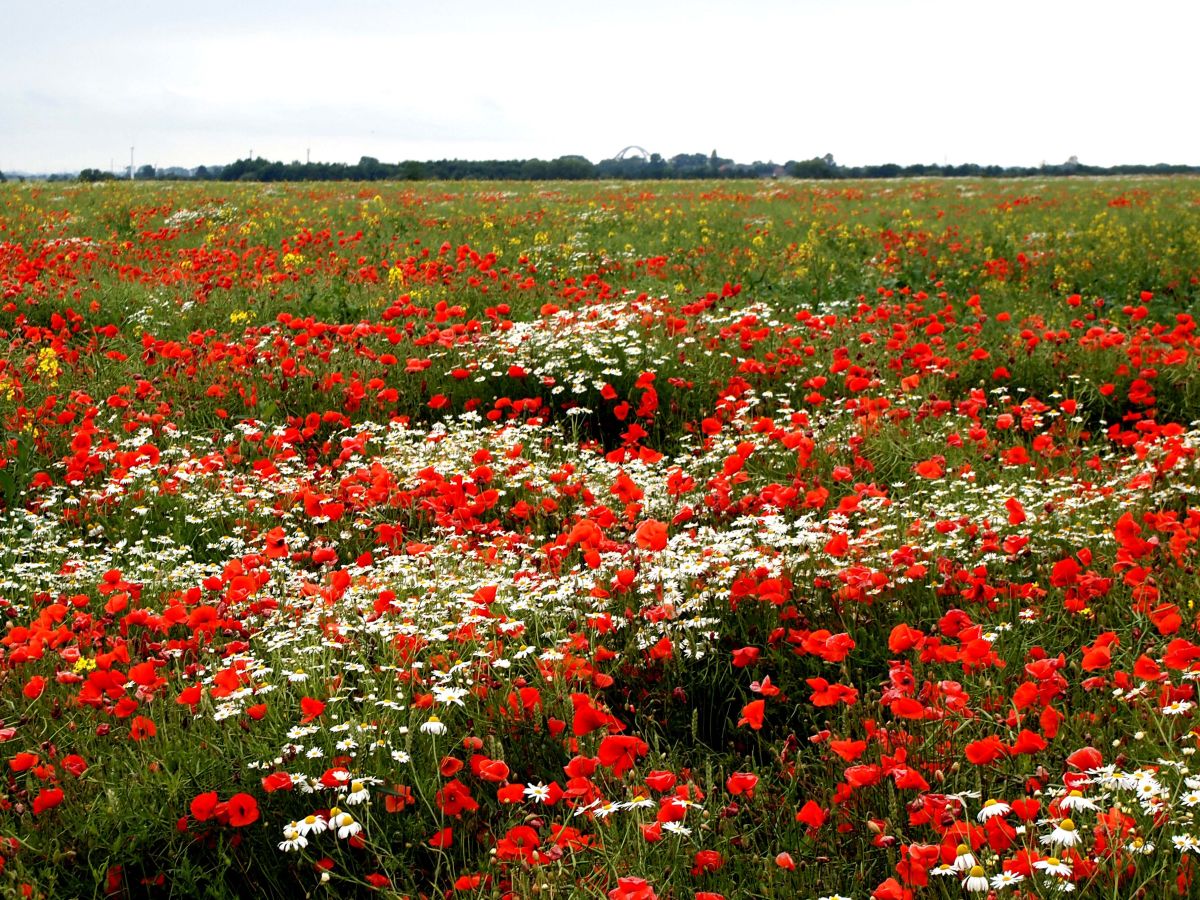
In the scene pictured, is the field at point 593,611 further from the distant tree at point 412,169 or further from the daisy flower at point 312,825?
the distant tree at point 412,169

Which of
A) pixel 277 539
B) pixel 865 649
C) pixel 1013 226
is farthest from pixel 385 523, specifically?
pixel 1013 226

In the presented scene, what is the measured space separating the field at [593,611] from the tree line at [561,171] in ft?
136

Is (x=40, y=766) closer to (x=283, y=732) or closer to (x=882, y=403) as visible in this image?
(x=283, y=732)

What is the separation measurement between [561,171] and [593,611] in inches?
2352

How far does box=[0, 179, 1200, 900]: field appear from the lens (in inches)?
113

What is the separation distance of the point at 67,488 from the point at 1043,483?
5689 mm

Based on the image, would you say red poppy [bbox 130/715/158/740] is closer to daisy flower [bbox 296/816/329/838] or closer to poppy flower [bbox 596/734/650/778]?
daisy flower [bbox 296/816/329/838]

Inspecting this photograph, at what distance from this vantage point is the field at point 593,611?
286 centimetres

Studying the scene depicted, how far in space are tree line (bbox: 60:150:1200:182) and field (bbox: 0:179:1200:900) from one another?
136 feet

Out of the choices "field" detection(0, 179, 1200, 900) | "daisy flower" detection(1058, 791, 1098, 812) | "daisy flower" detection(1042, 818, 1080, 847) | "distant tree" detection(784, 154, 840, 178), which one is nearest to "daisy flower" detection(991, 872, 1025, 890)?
"field" detection(0, 179, 1200, 900)

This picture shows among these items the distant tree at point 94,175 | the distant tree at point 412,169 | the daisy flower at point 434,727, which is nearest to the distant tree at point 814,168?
the distant tree at point 412,169

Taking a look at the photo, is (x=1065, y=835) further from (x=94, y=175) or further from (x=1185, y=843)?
(x=94, y=175)

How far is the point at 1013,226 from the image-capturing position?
17.2 m

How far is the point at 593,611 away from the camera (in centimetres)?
409
